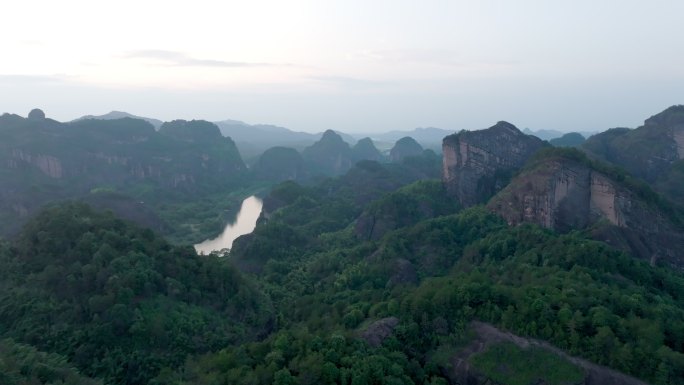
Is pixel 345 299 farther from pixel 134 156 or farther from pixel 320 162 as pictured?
pixel 320 162

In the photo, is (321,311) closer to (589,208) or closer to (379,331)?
(379,331)

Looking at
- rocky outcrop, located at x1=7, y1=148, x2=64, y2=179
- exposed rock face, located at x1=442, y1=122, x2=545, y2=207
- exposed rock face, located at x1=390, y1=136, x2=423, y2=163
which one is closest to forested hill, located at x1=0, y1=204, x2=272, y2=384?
exposed rock face, located at x1=442, y1=122, x2=545, y2=207

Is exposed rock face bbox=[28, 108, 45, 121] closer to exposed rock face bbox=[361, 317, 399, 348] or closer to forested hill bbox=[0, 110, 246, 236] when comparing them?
forested hill bbox=[0, 110, 246, 236]

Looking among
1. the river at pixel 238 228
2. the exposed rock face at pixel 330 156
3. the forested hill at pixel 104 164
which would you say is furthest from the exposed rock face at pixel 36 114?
the exposed rock face at pixel 330 156

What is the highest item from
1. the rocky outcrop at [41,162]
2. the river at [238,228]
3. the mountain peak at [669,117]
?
the mountain peak at [669,117]

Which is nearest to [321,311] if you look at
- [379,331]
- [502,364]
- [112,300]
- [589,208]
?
[379,331]

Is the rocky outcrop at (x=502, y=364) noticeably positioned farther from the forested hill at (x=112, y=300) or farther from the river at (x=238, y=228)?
the river at (x=238, y=228)

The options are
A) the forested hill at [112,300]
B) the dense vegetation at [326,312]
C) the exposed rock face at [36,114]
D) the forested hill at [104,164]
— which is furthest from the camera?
the exposed rock face at [36,114]
